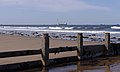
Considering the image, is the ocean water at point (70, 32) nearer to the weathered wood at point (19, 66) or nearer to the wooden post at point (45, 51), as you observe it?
the wooden post at point (45, 51)

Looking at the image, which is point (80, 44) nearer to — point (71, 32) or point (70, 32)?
point (71, 32)

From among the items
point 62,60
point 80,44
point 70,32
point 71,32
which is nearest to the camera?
point 62,60

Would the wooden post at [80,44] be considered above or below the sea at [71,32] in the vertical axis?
above

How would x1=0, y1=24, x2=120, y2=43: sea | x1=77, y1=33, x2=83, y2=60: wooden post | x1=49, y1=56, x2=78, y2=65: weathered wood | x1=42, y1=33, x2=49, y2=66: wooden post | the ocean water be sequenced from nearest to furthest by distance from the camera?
x1=42, y1=33, x2=49, y2=66: wooden post → x1=49, y1=56, x2=78, y2=65: weathered wood → x1=77, y1=33, x2=83, y2=60: wooden post → x1=0, y1=24, x2=120, y2=43: sea → the ocean water

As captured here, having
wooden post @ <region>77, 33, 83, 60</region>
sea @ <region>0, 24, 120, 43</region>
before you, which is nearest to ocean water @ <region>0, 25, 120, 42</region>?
sea @ <region>0, 24, 120, 43</region>

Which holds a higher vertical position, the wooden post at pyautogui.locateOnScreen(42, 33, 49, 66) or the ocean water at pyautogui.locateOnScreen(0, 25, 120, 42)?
the wooden post at pyautogui.locateOnScreen(42, 33, 49, 66)

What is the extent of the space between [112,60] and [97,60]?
0.84 m

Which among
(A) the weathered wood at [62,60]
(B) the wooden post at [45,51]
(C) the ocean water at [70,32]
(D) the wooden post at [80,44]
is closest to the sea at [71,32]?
(C) the ocean water at [70,32]

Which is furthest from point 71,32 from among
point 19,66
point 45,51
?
point 19,66

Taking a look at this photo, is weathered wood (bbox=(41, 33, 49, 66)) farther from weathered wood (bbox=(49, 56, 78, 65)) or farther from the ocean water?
the ocean water

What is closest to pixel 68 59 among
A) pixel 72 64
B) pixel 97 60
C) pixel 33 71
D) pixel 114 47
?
pixel 72 64

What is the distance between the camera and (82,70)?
12.5 meters

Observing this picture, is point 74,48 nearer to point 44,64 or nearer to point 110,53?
point 44,64

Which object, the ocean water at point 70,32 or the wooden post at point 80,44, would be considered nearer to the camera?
the wooden post at point 80,44
